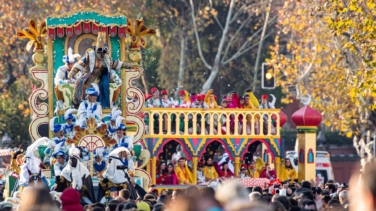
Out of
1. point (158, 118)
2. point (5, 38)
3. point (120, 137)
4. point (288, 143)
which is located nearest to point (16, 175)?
point (120, 137)

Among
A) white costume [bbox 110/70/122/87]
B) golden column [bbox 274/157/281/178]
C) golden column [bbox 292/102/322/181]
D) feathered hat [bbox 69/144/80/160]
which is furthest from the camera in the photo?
golden column [bbox 274/157/281/178]

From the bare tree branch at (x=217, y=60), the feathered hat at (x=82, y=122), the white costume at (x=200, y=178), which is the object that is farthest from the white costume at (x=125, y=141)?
the bare tree branch at (x=217, y=60)

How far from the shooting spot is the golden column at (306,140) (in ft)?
93.0

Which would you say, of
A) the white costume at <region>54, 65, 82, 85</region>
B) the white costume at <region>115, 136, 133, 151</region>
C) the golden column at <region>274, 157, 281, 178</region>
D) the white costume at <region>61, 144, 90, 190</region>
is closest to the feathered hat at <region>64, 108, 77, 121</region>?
the white costume at <region>115, 136, 133, 151</region>

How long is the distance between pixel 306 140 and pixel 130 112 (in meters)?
5.05

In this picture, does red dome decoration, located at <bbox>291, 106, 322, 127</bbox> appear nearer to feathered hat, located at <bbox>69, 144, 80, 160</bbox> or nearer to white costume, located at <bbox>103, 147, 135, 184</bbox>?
white costume, located at <bbox>103, 147, 135, 184</bbox>

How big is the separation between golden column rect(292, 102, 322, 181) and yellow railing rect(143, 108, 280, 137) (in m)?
0.59

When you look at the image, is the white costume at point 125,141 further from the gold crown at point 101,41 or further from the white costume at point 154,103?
the white costume at point 154,103

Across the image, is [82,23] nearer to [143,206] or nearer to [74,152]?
[74,152]

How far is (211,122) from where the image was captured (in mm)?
28422

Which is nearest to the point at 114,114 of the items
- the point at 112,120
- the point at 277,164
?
the point at 112,120

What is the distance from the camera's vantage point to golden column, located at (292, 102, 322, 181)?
1117 inches

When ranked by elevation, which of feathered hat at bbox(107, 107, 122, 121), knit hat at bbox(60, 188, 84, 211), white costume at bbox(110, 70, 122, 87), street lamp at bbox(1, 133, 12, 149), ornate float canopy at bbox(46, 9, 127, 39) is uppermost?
ornate float canopy at bbox(46, 9, 127, 39)

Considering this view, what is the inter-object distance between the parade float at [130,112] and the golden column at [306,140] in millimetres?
28
